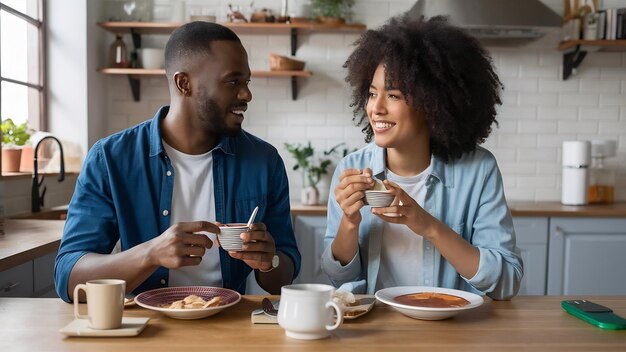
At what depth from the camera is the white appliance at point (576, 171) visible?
396cm

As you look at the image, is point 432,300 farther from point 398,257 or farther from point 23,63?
point 23,63

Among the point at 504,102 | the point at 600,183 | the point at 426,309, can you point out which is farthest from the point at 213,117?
the point at 600,183

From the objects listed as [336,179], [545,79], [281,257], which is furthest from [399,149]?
[545,79]

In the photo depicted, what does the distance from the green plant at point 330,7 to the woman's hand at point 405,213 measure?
2.68 metres

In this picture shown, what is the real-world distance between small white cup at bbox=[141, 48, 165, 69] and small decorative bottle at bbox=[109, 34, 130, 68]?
0.11 meters

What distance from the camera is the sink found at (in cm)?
338

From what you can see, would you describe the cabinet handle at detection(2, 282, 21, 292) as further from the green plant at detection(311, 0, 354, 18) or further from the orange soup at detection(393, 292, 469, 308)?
the green plant at detection(311, 0, 354, 18)

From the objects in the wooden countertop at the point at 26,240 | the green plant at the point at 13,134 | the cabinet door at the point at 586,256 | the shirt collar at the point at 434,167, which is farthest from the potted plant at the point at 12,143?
the cabinet door at the point at 586,256

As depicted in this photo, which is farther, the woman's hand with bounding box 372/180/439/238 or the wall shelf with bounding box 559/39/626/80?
the wall shelf with bounding box 559/39/626/80

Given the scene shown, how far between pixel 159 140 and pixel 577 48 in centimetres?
313

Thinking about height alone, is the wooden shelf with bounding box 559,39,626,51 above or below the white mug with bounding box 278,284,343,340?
above

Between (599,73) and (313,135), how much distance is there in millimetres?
1930

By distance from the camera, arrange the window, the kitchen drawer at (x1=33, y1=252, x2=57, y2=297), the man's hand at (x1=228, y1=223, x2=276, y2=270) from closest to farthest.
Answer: the man's hand at (x1=228, y1=223, x2=276, y2=270) → the kitchen drawer at (x1=33, y1=252, x2=57, y2=297) → the window

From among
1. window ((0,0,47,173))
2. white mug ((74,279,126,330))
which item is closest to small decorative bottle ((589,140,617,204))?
window ((0,0,47,173))
